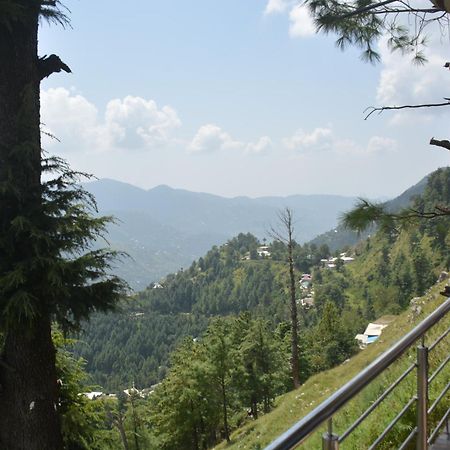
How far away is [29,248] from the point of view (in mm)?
5535

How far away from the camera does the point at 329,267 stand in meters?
148

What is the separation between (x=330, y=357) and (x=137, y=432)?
20889 mm

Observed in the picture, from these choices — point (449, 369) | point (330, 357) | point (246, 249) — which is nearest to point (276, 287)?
point (246, 249)

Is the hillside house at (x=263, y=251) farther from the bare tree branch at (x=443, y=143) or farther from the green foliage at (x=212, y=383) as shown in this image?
the bare tree branch at (x=443, y=143)

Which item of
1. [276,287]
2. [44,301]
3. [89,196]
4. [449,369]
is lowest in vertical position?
[276,287]

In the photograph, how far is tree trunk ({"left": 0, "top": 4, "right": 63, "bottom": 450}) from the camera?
5.40 metres

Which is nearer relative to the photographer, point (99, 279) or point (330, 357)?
point (99, 279)

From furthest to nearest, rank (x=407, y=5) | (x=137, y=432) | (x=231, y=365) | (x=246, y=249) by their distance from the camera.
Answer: (x=246, y=249), (x=137, y=432), (x=231, y=365), (x=407, y=5)

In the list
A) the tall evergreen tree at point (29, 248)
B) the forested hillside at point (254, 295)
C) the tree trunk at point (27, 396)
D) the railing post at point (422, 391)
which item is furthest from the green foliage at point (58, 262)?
the forested hillside at point (254, 295)

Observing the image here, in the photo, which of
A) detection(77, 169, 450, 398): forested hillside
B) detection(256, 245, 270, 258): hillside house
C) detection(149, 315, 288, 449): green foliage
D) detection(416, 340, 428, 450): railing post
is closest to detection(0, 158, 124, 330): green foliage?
detection(416, 340, 428, 450): railing post

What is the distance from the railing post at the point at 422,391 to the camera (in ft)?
8.87

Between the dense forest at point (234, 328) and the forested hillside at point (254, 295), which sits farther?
the forested hillside at point (254, 295)

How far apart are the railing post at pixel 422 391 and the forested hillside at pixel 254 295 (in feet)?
160

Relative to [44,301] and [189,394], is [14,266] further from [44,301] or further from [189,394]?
[189,394]
